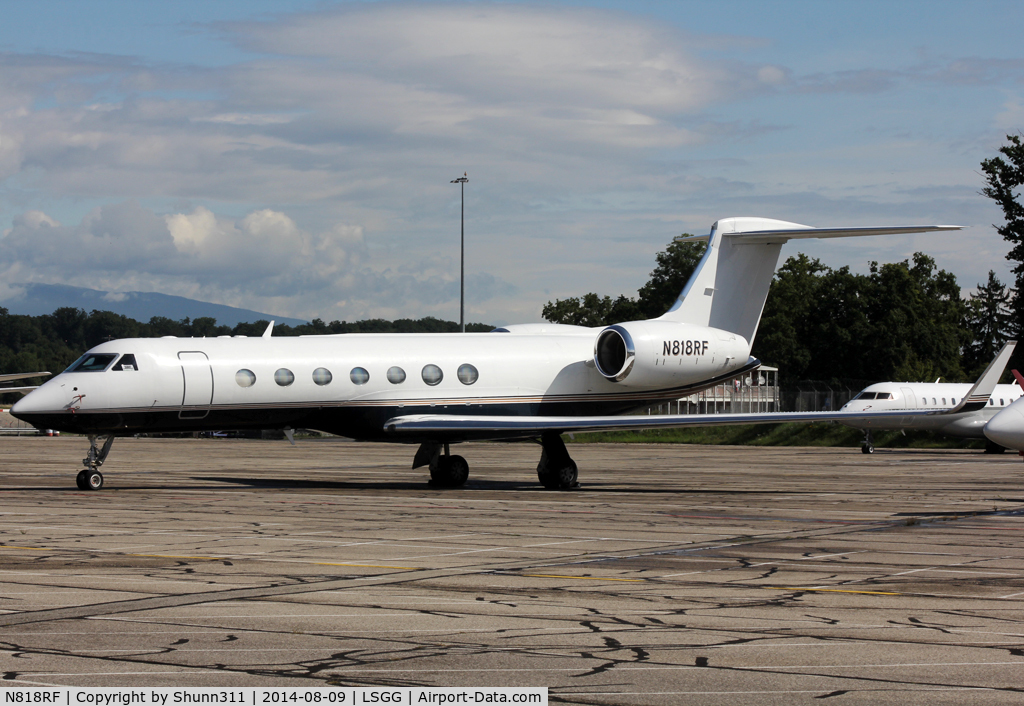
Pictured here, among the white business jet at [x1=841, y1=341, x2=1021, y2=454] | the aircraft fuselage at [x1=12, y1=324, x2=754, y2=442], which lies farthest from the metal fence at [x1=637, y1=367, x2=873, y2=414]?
the aircraft fuselage at [x1=12, y1=324, x2=754, y2=442]

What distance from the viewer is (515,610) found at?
862 centimetres

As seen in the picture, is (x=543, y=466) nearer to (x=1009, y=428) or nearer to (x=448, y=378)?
(x=448, y=378)

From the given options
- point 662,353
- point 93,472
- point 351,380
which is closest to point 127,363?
point 93,472

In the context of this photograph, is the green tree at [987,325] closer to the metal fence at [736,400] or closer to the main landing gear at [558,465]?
the metal fence at [736,400]

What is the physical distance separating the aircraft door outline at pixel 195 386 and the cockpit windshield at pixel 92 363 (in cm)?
128

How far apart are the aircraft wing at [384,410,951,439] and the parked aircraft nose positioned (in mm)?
2457

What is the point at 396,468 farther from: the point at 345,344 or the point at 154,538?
the point at 154,538

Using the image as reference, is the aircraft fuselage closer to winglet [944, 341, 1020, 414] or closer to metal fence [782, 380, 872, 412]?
winglet [944, 341, 1020, 414]

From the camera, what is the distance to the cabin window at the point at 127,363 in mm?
20703

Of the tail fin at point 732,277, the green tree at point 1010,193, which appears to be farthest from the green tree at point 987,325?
the tail fin at point 732,277

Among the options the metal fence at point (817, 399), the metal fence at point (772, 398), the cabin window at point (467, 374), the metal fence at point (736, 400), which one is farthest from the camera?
the metal fence at point (736, 400)

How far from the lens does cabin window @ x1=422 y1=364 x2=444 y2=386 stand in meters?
22.8

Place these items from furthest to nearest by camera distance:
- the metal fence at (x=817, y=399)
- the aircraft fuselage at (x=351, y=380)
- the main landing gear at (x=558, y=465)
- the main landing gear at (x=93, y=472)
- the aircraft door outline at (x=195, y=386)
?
1. the metal fence at (x=817, y=399)
2. the main landing gear at (x=558, y=465)
3. the main landing gear at (x=93, y=472)
4. the aircraft door outline at (x=195, y=386)
5. the aircraft fuselage at (x=351, y=380)

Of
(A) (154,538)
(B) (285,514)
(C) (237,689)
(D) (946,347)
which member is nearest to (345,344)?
(B) (285,514)
